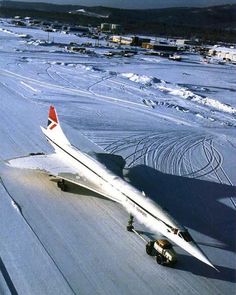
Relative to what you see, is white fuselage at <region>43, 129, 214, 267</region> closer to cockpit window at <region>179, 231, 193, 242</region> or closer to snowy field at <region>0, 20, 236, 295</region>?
cockpit window at <region>179, 231, 193, 242</region>

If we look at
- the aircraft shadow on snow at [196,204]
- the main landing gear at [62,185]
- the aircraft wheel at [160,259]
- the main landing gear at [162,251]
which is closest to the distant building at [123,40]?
the aircraft shadow on snow at [196,204]

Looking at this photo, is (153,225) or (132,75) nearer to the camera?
(153,225)

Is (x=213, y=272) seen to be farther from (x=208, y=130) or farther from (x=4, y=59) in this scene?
(x=4, y=59)

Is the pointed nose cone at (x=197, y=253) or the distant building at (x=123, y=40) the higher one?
the distant building at (x=123, y=40)

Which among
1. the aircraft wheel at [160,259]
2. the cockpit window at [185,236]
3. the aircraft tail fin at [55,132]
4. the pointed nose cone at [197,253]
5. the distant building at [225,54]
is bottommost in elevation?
the aircraft wheel at [160,259]

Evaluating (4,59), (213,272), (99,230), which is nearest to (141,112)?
(99,230)

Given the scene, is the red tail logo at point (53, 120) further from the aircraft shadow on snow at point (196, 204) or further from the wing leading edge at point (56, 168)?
the aircraft shadow on snow at point (196, 204)

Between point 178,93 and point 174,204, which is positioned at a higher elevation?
point 178,93

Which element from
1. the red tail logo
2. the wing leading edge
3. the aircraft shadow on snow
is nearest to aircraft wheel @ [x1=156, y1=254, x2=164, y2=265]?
the aircraft shadow on snow
